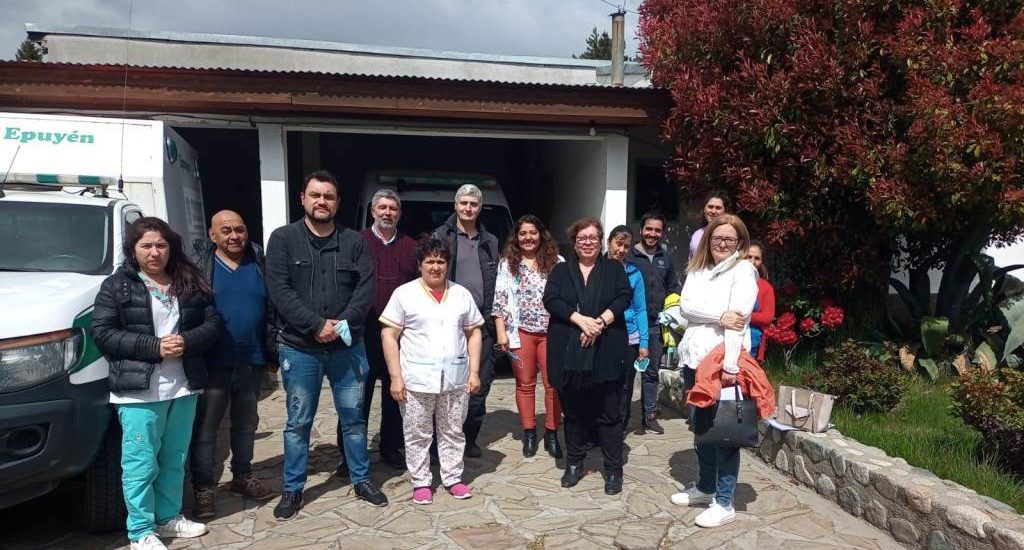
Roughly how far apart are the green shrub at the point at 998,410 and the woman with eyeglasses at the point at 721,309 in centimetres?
144

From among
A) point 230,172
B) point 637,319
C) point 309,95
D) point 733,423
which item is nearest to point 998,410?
point 733,423

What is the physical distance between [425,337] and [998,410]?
3.38m

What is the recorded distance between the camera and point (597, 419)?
4.32m

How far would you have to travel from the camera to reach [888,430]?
15.1 feet

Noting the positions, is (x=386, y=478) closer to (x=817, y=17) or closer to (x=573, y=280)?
(x=573, y=280)

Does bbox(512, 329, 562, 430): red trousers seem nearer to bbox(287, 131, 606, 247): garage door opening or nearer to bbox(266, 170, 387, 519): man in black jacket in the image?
bbox(266, 170, 387, 519): man in black jacket

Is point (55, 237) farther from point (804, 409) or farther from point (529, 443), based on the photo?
point (804, 409)

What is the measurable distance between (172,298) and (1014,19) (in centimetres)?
626

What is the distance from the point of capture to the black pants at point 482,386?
470 centimetres

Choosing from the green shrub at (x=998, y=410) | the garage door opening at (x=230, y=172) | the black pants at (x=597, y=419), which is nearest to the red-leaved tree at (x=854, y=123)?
the green shrub at (x=998, y=410)

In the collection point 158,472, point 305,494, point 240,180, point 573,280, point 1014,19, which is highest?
point 1014,19

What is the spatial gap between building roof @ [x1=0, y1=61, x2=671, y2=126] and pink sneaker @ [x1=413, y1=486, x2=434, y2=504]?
4126mm

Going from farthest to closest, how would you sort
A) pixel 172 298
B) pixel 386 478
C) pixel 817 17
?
pixel 817 17
pixel 386 478
pixel 172 298

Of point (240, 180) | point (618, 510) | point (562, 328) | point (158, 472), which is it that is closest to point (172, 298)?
point (158, 472)
